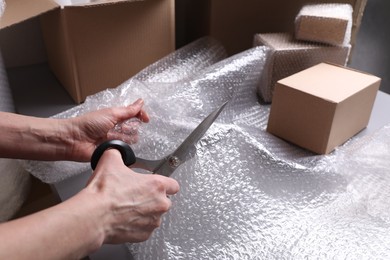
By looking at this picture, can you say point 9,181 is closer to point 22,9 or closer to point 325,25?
point 22,9

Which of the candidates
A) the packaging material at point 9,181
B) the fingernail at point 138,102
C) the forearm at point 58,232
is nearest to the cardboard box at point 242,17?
the fingernail at point 138,102

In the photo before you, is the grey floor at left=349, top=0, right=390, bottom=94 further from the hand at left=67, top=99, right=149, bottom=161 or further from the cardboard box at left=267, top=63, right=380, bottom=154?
the hand at left=67, top=99, right=149, bottom=161

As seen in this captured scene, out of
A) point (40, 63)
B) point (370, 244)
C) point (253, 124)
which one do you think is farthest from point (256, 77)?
point (40, 63)

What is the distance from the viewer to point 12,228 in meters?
0.40

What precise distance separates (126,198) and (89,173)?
30 cm

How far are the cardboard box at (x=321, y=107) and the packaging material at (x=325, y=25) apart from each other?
0.10 metres

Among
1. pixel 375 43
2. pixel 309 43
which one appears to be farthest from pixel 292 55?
pixel 375 43

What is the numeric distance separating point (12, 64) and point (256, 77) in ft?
2.59

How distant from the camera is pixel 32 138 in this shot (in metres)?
0.66

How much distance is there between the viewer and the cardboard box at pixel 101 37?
0.83 meters

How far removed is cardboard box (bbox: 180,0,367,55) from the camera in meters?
1.09

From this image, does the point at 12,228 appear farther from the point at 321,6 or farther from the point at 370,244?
the point at 321,6

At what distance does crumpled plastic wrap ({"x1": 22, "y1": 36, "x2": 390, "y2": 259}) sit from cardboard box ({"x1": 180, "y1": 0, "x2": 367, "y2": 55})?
8.4 inches

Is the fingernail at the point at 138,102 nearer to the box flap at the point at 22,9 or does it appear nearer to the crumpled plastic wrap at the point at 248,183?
the crumpled plastic wrap at the point at 248,183
